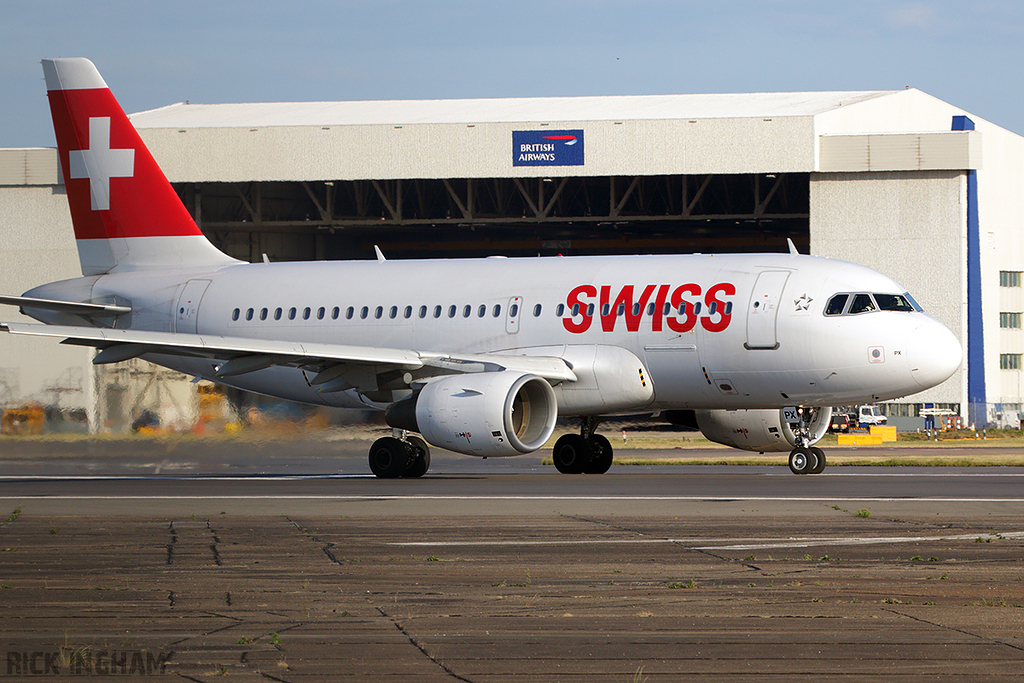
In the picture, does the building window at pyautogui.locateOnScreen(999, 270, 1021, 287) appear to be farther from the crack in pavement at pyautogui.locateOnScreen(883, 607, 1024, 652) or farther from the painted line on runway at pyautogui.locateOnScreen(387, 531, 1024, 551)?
the crack in pavement at pyautogui.locateOnScreen(883, 607, 1024, 652)

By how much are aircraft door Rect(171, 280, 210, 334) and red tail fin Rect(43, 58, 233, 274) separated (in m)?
1.12

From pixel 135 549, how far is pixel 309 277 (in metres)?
15.9

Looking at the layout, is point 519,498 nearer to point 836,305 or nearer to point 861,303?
point 836,305

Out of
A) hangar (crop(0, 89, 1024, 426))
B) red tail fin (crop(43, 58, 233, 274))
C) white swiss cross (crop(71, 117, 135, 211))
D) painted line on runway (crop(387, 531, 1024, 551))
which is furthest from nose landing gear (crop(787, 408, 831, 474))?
hangar (crop(0, 89, 1024, 426))

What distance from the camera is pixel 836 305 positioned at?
22438mm

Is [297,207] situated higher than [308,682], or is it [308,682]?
[297,207]

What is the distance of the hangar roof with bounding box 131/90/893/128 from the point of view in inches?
2063

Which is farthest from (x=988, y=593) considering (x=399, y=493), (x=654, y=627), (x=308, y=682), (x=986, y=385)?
(x=986, y=385)

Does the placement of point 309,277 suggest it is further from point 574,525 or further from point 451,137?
point 451,137

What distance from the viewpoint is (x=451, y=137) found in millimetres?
51094

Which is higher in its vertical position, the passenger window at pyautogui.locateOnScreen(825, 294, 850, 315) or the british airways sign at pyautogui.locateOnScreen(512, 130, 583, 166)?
the british airways sign at pyautogui.locateOnScreen(512, 130, 583, 166)

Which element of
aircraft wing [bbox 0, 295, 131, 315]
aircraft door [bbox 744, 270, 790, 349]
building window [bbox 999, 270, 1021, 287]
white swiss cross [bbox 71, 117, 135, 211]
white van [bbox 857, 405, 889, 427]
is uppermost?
white swiss cross [bbox 71, 117, 135, 211]

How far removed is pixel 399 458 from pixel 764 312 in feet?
22.8

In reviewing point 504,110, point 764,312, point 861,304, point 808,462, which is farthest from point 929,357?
point 504,110
